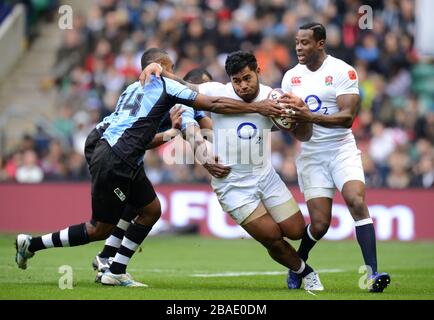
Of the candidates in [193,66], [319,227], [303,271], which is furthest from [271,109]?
[193,66]

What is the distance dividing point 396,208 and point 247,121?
8911 mm

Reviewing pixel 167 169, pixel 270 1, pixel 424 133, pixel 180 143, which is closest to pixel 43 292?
pixel 180 143

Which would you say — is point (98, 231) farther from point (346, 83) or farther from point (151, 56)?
point (346, 83)

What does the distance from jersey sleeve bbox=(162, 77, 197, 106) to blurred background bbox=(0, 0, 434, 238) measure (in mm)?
8891

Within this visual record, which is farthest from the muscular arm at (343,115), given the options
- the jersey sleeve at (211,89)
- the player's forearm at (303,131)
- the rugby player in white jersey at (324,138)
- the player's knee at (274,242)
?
the player's knee at (274,242)

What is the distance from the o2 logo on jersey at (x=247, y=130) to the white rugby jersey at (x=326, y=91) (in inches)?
31.5

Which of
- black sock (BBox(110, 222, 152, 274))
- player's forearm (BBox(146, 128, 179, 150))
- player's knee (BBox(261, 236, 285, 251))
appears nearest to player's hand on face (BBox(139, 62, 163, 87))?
player's forearm (BBox(146, 128, 179, 150))

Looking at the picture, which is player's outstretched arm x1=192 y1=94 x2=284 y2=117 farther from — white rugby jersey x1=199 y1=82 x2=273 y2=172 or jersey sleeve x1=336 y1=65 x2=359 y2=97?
jersey sleeve x1=336 y1=65 x2=359 y2=97

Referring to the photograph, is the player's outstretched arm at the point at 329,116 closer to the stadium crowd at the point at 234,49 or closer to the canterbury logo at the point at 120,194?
the canterbury logo at the point at 120,194

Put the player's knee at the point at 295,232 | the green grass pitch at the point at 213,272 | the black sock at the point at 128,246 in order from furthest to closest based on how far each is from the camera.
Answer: the black sock at the point at 128,246 → the player's knee at the point at 295,232 → the green grass pitch at the point at 213,272

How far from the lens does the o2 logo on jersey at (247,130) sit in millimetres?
10305

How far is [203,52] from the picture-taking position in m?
22.5

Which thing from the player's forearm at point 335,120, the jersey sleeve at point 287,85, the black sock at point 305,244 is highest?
the jersey sleeve at point 287,85
